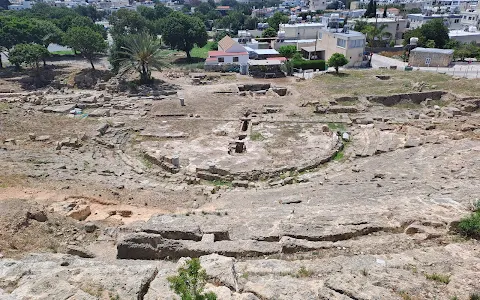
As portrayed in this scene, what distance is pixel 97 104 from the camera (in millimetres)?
34625

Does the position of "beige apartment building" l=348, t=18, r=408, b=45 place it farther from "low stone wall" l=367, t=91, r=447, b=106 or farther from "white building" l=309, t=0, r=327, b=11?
"white building" l=309, t=0, r=327, b=11

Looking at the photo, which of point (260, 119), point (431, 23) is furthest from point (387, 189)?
point (431, 23)

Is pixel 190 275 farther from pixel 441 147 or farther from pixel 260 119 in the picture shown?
pixel 260 119

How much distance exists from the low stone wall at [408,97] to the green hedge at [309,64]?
17064 mm

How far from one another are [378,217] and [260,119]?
18788 millimetres

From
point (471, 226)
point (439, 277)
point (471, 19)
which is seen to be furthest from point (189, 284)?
point (471, 19)

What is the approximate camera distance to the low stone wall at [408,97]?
34844 mm

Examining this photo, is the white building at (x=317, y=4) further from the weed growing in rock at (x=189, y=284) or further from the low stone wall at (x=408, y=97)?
the weed growing in rock at (x=189, y=284)

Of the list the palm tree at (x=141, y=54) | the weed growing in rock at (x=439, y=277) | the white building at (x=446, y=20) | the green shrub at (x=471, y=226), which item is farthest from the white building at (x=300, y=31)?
the weed growing in rock at (x=439, y=277)

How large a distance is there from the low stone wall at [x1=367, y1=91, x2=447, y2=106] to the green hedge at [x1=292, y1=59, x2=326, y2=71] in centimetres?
1706

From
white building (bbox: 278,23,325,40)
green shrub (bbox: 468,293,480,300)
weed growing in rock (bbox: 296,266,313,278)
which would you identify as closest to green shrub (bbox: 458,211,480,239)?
green shrub (bbox: 468,293,480,300)

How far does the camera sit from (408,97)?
34938 mm

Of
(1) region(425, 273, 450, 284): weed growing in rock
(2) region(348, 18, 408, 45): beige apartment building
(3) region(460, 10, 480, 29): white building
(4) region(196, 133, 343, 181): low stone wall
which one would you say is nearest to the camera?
(1) region(425, 273, 450, 284): weed growing in rock

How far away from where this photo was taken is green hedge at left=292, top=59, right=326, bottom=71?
5006 centimetres
